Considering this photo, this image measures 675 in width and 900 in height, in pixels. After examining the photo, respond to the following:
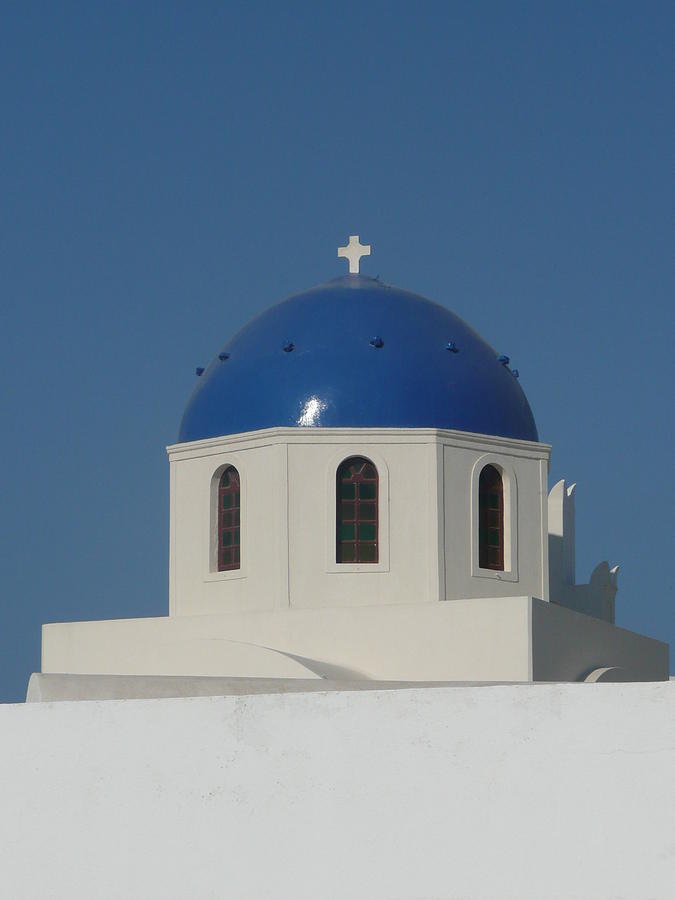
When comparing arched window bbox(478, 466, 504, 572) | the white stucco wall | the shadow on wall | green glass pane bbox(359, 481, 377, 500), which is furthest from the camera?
the shadow on wall

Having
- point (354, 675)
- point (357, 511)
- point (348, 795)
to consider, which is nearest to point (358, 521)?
point (357, 511)

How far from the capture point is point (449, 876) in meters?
8.55

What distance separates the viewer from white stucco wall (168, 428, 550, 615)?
1528 centimetres

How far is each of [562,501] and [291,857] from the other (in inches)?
422

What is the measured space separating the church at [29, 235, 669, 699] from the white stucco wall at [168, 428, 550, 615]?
0.06ft

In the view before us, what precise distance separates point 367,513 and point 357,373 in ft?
4.46

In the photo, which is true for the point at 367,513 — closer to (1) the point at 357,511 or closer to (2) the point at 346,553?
(1) the point at 357,511

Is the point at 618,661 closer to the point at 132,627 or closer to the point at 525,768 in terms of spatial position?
the point at 132,627

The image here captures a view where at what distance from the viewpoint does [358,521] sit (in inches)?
609

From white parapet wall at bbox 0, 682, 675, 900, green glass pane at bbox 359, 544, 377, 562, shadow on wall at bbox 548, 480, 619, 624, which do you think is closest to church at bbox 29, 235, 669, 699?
green glass pane at bbox 359, 544, 377, 562

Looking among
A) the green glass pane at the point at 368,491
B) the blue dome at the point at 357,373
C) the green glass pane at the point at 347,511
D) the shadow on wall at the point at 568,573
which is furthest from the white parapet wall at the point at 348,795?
the shadow on wall at the point at 568,573

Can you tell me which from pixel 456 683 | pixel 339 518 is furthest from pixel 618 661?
pixel 456 683

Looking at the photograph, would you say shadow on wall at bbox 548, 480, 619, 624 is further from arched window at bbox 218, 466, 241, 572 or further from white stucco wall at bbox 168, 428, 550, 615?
arched window at bbox 218, 466, 241, 572

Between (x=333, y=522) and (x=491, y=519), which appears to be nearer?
(x=333, y=522)
